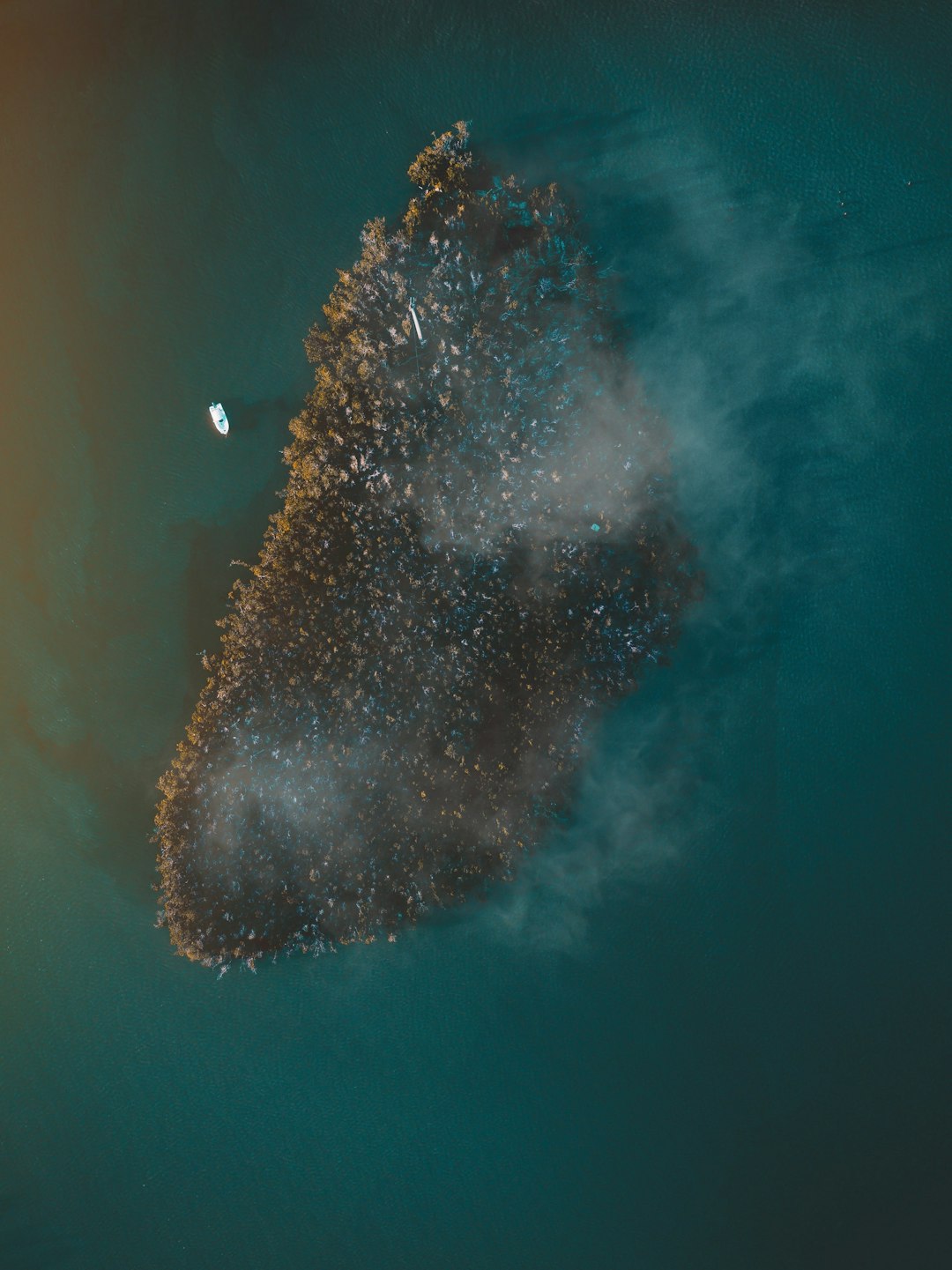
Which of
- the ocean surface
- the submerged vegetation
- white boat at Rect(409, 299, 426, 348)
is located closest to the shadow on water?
the ocean surface

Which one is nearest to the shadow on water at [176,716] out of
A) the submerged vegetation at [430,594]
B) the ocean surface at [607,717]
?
the ocean surface at [607,717]

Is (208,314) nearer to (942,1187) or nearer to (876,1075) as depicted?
(876,1075)

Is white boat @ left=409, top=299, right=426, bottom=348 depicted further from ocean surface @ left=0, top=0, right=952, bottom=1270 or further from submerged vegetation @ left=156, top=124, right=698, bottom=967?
ocean surface @ left=0, top=0, right=952, bottom=1270

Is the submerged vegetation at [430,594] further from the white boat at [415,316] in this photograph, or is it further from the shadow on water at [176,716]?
the shadow on water at [176,716]

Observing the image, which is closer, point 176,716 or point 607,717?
point 607,717

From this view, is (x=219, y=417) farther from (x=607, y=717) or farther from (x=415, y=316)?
(x=607, y=717)

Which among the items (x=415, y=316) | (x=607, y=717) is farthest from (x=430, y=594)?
(x=415, y=316)
